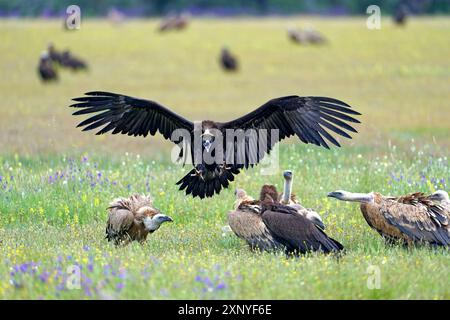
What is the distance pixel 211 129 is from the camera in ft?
31.8

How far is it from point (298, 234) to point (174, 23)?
35.8 meters

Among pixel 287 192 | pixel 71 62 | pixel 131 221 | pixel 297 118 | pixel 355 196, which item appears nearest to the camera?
pixel 355 196

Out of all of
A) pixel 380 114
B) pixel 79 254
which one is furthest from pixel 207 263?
pixel 380 114

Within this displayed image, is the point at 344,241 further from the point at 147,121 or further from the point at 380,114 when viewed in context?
the point at 380,114

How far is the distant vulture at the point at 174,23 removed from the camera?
42.8 meters

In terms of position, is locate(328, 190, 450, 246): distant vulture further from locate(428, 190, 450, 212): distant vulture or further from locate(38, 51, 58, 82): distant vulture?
locate(38, 51, 58, 82): distant vulture

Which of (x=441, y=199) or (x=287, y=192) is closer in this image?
(x=441, y=199)

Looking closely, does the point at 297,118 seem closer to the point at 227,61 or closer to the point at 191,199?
the point at 191,199

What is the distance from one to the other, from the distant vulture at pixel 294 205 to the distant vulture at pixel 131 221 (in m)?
1.26

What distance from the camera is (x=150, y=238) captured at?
9.25 m

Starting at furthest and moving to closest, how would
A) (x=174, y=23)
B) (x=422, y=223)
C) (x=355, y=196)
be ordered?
(x=174, y=23) → (x=355, y=196) → (x=422, y=223)

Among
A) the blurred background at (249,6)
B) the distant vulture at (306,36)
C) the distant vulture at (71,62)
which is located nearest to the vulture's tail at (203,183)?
the distant vulture at (71,62)

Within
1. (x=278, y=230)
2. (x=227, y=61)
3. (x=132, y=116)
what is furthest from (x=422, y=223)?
(x=227, y=61)

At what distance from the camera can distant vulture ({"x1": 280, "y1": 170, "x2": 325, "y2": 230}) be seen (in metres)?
8.70
